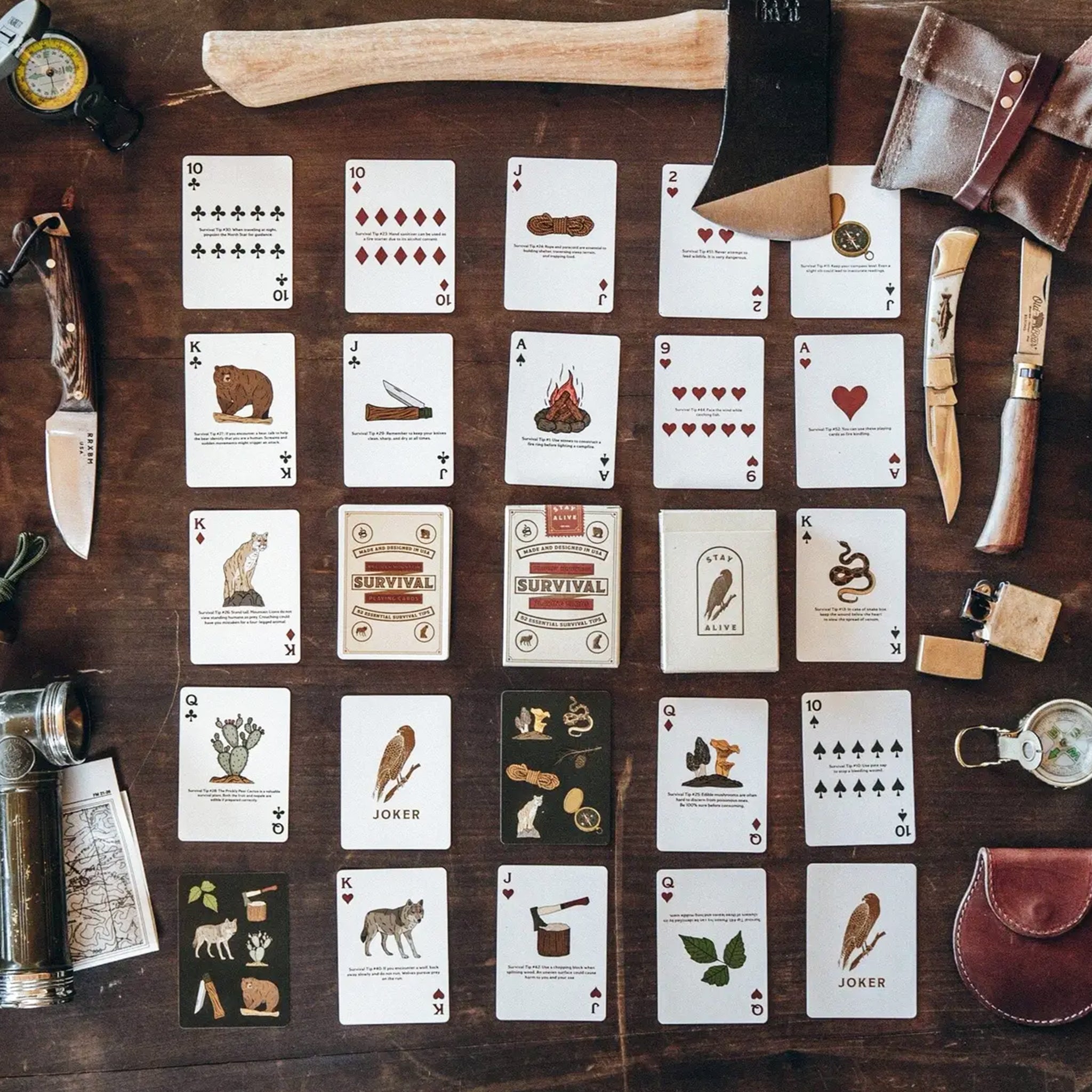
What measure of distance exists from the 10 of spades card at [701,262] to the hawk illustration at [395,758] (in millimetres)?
1192

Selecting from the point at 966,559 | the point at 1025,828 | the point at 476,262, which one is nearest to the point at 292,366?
the point at 476,262

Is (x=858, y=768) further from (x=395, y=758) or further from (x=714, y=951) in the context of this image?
(x=395, y=758)

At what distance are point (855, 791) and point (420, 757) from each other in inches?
41.5

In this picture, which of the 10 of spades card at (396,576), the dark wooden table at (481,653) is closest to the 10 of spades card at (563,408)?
the dark wooden table at (481,653)

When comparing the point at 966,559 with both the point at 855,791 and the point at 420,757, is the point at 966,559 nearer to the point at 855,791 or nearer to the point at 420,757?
the point at 855,791

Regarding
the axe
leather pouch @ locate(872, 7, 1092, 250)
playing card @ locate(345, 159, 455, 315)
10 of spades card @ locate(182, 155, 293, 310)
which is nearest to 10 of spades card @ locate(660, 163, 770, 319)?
the axe

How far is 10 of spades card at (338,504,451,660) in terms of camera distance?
2137 mm

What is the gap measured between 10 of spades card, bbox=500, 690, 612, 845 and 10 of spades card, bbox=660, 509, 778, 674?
0.77ft

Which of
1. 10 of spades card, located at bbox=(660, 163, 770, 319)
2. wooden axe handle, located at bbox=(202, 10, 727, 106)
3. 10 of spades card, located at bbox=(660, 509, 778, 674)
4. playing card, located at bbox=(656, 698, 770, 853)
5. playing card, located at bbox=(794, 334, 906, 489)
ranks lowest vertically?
playing card, located at bbox=(656, 698, 770, 853)

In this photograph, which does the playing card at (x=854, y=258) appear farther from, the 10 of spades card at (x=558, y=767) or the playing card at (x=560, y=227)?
the 10 of spades card at (x=558, y=767)

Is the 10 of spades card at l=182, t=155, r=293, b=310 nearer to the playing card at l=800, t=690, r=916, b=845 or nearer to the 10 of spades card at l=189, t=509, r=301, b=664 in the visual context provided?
the 10 of spades card at l=189, t=509, r=301, b=664

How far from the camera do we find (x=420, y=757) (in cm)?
216

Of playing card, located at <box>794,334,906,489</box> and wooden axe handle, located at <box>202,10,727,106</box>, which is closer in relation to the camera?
wooden axe handle, located at <box>202,10,727,106</box>

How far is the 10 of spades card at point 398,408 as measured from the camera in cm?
216
